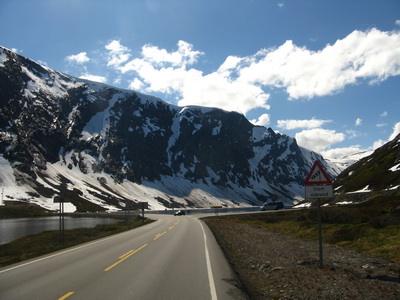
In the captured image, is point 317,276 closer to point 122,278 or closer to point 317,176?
point 317,176

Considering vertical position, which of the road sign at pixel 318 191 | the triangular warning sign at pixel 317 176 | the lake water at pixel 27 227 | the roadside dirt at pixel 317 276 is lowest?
the lake water at pixel 27 227

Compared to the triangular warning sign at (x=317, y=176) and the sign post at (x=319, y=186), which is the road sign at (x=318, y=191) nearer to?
the sign post at (x=319, y=186)

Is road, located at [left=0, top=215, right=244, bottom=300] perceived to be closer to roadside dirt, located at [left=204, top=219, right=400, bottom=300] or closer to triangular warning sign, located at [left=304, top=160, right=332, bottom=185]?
roadside dirt, located at [left=204, top=219, right=400, bottom=300]

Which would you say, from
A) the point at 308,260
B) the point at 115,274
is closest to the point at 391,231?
the point at 308,260

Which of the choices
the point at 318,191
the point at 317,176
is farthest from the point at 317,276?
the point at 317,176

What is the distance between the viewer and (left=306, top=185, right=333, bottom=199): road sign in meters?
11.4

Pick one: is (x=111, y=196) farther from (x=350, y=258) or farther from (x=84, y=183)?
(x=350, y=258)

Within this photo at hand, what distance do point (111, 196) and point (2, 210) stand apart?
2717 inches

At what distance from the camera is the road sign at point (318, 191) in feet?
37.3

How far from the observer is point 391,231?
57.2ft

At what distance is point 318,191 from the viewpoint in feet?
37.8

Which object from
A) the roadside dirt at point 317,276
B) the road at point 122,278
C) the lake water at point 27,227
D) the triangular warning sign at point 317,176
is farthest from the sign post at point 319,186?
the lake water at point 27,227

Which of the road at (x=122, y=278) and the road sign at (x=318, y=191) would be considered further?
the road sign at (x=318, y=191)

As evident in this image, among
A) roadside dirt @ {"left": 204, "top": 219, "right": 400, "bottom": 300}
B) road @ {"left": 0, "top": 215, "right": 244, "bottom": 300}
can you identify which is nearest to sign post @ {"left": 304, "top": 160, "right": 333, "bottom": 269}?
roadside dirt @ {"left": 204, "top": 219, "right": 400, "bottom": 300}
